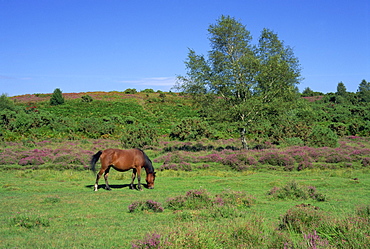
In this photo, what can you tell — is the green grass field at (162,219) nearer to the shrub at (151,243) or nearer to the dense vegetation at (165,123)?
the shrub at (151,243)

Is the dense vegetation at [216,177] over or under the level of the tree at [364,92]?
under

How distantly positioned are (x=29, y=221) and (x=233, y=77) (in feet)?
90.0

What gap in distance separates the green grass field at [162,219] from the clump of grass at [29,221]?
25 mm

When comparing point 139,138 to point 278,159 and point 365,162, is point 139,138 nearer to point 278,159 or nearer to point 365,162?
point 278,159

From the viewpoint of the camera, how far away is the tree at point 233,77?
109ft

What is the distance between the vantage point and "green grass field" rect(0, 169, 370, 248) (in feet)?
21.5

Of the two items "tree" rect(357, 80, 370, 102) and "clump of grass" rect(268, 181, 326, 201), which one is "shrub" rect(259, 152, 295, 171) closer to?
"clump of grass" rect(268, 181, 326, 201)

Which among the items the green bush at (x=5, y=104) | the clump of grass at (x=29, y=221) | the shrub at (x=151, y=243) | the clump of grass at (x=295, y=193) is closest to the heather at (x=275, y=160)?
the clump of grass at (x=295, y=193)

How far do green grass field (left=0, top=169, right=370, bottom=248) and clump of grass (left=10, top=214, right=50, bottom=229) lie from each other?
3cm

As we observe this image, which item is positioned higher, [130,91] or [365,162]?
[130,91]

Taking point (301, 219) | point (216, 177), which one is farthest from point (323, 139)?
point (301, 219)

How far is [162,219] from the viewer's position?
33.4ft

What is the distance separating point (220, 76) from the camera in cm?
3419

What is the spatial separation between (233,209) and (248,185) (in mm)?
8189
